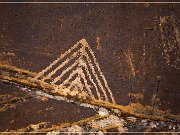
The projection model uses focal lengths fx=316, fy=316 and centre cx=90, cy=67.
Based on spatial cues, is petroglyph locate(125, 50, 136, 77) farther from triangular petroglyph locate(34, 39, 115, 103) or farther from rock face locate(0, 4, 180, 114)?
triangular petroglyph locate(34, 39, 115, 103)

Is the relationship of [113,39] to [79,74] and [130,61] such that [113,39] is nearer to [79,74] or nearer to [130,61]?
[130,61]

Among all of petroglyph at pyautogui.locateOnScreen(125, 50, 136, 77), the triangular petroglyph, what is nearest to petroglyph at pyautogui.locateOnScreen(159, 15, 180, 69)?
petroglyph at pyautogui.locateOnScreen(125, 50, 136, 77)

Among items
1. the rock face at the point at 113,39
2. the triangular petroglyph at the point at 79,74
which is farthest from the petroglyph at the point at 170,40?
the triangular petroglyph at the point at 79,74

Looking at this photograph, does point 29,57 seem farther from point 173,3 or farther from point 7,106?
point 173,3

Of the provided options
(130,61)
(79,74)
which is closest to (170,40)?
(130,61)

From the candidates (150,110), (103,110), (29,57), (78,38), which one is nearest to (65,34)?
(78,38)
